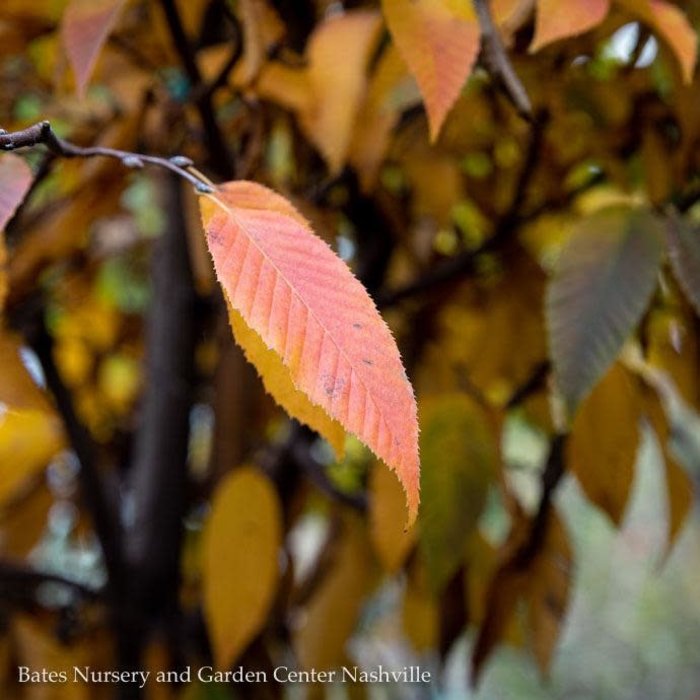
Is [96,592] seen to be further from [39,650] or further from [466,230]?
[466,230]

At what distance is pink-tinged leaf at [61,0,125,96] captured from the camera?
473 millimetres

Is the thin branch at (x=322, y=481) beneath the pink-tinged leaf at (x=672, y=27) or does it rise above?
beneath

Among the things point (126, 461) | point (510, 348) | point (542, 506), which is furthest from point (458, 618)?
point (126, 461)

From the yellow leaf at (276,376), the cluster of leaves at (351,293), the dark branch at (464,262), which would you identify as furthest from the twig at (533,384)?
the yellow leaf at (276,376)

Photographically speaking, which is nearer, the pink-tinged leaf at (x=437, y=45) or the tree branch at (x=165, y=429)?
Answer: the pink-tinged leaf at (x=437, y=45)

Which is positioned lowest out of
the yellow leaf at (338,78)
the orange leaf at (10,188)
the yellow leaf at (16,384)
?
the yellow leaf at (16,384)

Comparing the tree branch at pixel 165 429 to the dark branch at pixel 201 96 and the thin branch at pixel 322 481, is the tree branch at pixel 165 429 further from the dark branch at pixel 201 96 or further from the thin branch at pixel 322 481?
the dark branch at pixel 201 96

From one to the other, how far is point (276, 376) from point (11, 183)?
0.14 meters

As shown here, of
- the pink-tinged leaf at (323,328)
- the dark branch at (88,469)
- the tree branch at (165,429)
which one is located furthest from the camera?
the tree branch at (165,429)

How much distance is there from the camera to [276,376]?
34cm

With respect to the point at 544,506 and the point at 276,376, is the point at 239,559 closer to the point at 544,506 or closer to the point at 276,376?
the point at 544,506

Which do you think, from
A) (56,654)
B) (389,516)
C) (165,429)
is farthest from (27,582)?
(389,516)

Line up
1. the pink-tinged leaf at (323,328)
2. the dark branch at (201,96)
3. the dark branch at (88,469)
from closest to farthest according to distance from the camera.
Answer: the pink-tinged leaf at (323,328) → the dark branch at (201,96) → the dark branch at (88,469)

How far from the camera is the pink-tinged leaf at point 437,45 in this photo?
1.38ft
